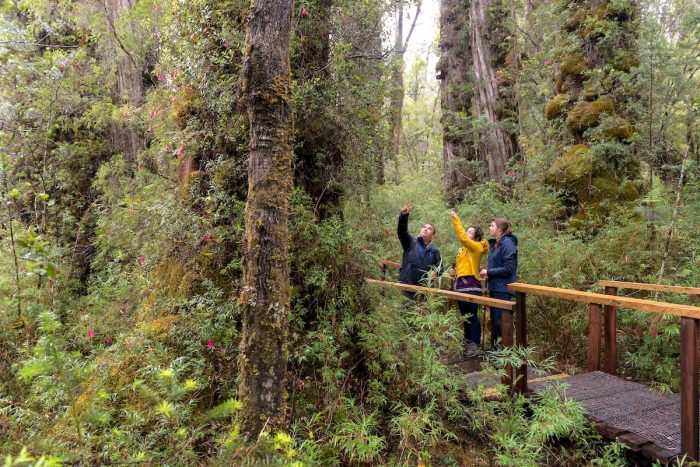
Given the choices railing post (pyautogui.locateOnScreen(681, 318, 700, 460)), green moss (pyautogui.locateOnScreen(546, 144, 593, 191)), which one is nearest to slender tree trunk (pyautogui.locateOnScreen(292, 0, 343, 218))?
railing post (pyautogui.locateOnScreen(681, 318, 700, 460))

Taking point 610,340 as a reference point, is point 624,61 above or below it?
above

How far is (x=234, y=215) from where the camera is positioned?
14.6 ft

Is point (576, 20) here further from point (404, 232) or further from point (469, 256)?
point (404, 232)

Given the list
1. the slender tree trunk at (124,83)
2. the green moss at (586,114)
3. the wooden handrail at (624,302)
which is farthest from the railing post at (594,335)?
the slender tree trunk at (124,83)

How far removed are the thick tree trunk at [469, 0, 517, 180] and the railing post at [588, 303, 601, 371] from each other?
655cm

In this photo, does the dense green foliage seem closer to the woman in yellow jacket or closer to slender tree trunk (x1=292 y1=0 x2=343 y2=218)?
slender tree trunk (x1=292 y1=0 x2=343 y2=218)

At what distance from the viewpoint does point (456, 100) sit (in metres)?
12.4

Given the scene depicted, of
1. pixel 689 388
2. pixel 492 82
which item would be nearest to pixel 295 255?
pixel 689 388

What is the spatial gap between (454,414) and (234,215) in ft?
9.46

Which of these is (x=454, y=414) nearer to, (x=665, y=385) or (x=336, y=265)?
(x=336, y=265)

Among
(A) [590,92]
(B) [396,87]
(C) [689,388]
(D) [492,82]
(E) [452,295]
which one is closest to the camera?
(C) [689,388]

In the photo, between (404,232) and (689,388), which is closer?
(689,388)

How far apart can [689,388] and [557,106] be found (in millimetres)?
6892

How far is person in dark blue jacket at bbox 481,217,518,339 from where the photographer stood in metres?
5.67
